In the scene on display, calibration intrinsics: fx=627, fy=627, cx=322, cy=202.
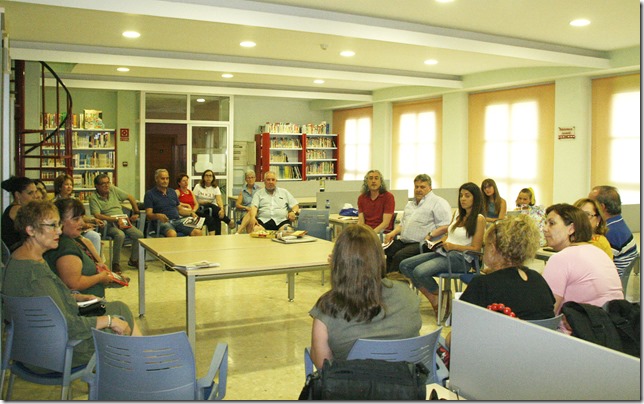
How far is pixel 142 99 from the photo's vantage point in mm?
12125

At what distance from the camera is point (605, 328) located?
87.6 inches

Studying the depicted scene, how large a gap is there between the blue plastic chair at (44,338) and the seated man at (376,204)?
3927 millimetres

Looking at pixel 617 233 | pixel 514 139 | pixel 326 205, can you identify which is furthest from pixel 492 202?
pixel 514 139

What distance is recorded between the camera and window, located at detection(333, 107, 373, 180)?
13477 mm

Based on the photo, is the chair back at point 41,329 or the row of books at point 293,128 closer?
the chair back at point 41,329

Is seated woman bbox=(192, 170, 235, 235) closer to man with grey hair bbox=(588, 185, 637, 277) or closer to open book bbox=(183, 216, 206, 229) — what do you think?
open book bbox=(183, 216, 206, 229)

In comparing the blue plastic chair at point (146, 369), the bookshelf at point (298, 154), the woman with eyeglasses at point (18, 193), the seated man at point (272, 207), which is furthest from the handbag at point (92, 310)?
the bookshelf at point (298, 154)

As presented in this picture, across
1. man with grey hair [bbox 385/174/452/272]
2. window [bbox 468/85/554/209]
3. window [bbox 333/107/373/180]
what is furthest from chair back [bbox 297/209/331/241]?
window [bbox 333/107/373/180]

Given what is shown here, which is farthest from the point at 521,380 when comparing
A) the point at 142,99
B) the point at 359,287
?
the point at 142,99

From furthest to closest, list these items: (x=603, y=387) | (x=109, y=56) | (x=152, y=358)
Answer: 1. (x=109, y=56)
2. (x=152, y=358)
3. (x=603, y=387)

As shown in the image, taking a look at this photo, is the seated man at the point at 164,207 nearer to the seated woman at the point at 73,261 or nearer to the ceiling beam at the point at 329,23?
the ceiling beam at the point at 329,23

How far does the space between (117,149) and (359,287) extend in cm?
1084

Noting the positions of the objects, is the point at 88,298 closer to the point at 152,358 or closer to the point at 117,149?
the point at 152,358

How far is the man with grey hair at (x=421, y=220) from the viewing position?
5.66 meters
